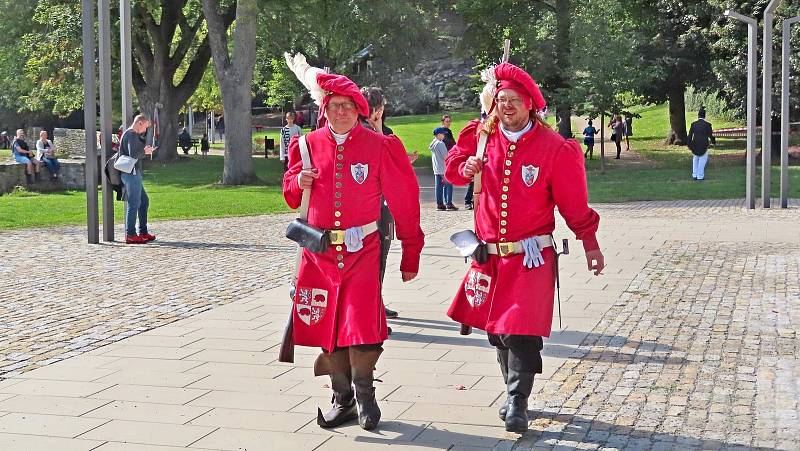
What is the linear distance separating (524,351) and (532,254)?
0.49m

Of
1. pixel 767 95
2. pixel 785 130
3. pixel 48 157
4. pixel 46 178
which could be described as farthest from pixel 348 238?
pixel 48 157

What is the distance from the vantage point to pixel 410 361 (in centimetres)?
791

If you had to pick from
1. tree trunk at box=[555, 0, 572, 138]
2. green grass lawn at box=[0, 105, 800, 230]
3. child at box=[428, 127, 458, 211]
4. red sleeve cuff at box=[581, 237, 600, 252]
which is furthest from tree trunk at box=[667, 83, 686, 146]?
red sleeve cuff at box=[581, 237, 600, 252]

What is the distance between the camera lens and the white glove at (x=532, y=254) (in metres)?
5.97

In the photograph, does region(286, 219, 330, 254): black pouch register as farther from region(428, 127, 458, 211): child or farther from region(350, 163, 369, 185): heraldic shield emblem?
region(428, 127, 458, 211): child

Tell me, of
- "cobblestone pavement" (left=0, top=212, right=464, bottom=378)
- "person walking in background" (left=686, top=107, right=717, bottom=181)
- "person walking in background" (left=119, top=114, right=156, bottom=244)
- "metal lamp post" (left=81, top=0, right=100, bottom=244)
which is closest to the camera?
"cobblestone pavement" (left=0, top=212, right=464, bottom=378)

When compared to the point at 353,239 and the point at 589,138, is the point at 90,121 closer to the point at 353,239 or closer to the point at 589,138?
the point at 353,239

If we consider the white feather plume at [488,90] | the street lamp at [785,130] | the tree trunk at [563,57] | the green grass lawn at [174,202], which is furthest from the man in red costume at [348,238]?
the tree trunk at [563,57]

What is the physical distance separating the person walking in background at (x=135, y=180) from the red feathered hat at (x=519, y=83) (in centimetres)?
1020

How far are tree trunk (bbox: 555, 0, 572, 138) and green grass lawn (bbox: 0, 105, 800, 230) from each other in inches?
70.2

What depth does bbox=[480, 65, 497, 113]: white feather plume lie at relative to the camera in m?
6.18

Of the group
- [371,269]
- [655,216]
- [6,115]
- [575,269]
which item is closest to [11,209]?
[655,216]

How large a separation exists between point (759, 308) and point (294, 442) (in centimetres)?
546

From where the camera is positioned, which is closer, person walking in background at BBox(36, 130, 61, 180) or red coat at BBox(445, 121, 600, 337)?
red coat at BBox(445, 121, 600, 337)
